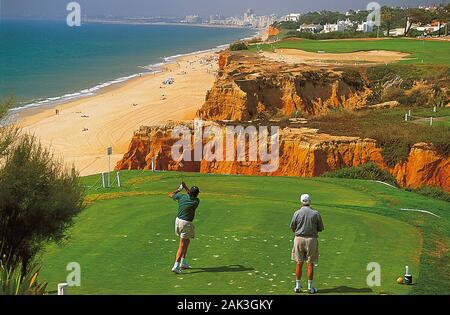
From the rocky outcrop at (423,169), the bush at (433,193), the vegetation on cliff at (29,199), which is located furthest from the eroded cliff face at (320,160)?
the vegetation on cliff at (29,199)

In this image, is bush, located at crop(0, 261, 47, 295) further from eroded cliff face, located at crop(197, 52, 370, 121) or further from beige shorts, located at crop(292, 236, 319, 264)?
eroded cliff face, located at crop(197, 52, 370, 121)

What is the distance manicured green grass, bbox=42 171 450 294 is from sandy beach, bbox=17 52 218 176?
2378 centimetres

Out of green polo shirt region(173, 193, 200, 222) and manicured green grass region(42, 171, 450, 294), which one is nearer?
manicured green grass region(42, 171, 450, 294)

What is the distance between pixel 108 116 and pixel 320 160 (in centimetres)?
3892

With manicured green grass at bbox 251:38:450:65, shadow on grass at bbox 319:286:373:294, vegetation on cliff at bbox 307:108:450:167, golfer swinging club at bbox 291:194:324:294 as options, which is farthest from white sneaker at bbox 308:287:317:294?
manicured green grass at bbox 251:38:450:65

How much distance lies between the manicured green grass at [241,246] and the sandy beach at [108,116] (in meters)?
23.8

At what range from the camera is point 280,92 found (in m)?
49.4

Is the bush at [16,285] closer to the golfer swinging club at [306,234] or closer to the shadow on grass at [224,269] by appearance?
the shadow on grass at [224,269]

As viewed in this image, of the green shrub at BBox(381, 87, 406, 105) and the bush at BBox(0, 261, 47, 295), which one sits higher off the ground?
the bush at BBox(0, 261, 47, 295)

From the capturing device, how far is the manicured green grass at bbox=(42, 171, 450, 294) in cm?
1050

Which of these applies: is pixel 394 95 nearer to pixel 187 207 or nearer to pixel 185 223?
pixel 187 207

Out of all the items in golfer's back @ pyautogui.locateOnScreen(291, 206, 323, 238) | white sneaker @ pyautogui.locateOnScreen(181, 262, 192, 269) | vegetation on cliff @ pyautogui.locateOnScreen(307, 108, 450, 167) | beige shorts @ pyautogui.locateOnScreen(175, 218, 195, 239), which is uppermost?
golfer's back @ pyautogui.locateOnScreen(291, 206, 323, 238)

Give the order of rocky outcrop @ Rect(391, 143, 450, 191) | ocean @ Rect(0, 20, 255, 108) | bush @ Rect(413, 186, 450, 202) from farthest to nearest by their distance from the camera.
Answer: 1. ocean @ Rect(0, 20, 255, 108)
2. rocky outcrop @ Rect(391, 143, 450, 191)
3. bush @ Rect(413, 186, 450, 202)
